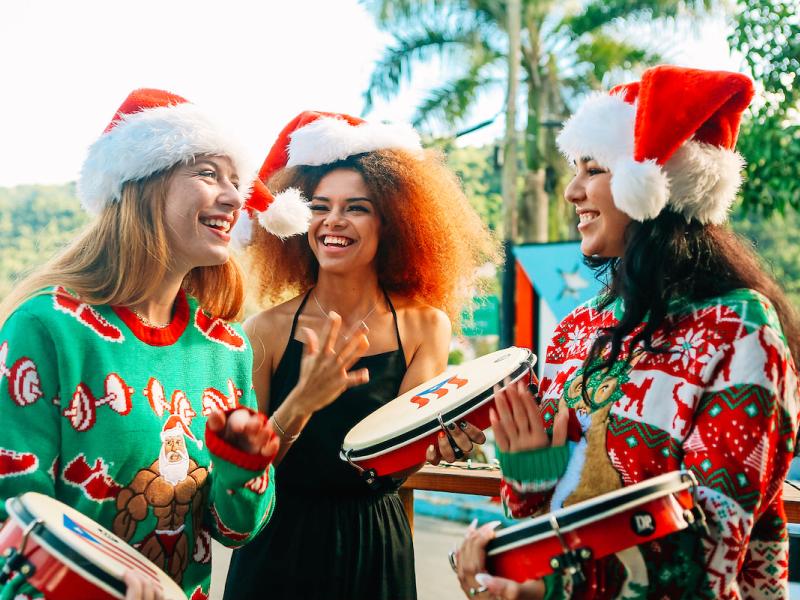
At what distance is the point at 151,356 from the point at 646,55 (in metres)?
13.0

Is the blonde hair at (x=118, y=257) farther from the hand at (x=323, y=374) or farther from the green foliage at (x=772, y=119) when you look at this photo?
the green foliage at (x=772, y=119)

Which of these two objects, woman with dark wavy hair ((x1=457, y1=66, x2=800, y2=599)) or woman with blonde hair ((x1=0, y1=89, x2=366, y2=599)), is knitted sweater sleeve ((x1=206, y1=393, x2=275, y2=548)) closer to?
woman with blonde hair ((x1=0, y1=89, x2=366, y2=599))

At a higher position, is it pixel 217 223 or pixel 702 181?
pixel 702 181

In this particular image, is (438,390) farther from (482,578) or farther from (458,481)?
(482,578)

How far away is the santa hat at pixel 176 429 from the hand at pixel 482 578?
0.86 m

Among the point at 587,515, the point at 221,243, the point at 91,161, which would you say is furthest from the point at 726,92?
the point at 91,161

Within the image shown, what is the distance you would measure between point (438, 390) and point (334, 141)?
4.10 feet

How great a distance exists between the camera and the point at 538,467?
2037mm

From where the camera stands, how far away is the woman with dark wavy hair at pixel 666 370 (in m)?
1.73

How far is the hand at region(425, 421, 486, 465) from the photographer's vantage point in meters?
2.36

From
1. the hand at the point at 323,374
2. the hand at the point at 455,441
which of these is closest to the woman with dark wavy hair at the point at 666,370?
the hand at the point at 455,441

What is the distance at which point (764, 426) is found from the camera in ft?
5.65

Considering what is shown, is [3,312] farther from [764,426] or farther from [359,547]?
[764,426]

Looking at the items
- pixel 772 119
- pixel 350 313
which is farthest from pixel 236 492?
pixel 772 119
